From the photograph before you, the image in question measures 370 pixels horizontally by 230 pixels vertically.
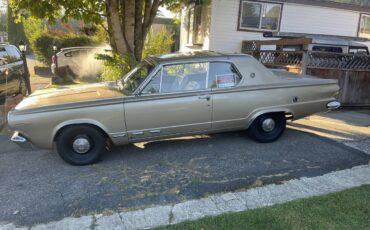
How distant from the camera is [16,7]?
755cm

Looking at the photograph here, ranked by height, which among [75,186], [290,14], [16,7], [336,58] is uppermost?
[290,14]

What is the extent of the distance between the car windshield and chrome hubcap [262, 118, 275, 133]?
7.19 ft

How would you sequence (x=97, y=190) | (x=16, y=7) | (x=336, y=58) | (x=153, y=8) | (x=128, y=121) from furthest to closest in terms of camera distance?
(x=153, y=8) → (x=336, y=58) → (x=16, y=7) → (x=128, y=121) → (x=97, y=190)

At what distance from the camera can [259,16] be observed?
12.6 m

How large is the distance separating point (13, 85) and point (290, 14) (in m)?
11.0

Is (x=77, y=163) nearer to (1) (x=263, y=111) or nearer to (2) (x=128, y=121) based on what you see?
(2) (x=128, y=121)

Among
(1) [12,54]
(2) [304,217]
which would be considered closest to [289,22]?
(1) [12,54]

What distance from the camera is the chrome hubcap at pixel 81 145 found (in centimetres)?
445

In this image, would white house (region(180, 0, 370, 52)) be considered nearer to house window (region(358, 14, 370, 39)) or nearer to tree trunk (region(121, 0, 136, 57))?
house window (region(358, 14, 370, 39))

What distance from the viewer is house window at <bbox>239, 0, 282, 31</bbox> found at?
12.4m

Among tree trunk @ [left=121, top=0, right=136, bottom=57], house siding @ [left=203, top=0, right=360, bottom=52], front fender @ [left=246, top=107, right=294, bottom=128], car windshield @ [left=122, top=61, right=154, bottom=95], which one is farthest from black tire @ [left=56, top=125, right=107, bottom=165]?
house siding @ [left=203, top=0, right=360, bottom=52]

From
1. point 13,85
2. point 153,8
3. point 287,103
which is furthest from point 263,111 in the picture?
point 13,85

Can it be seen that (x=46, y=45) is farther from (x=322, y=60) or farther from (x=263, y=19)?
(x=322, y=60)

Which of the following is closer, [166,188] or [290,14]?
[166,188]
